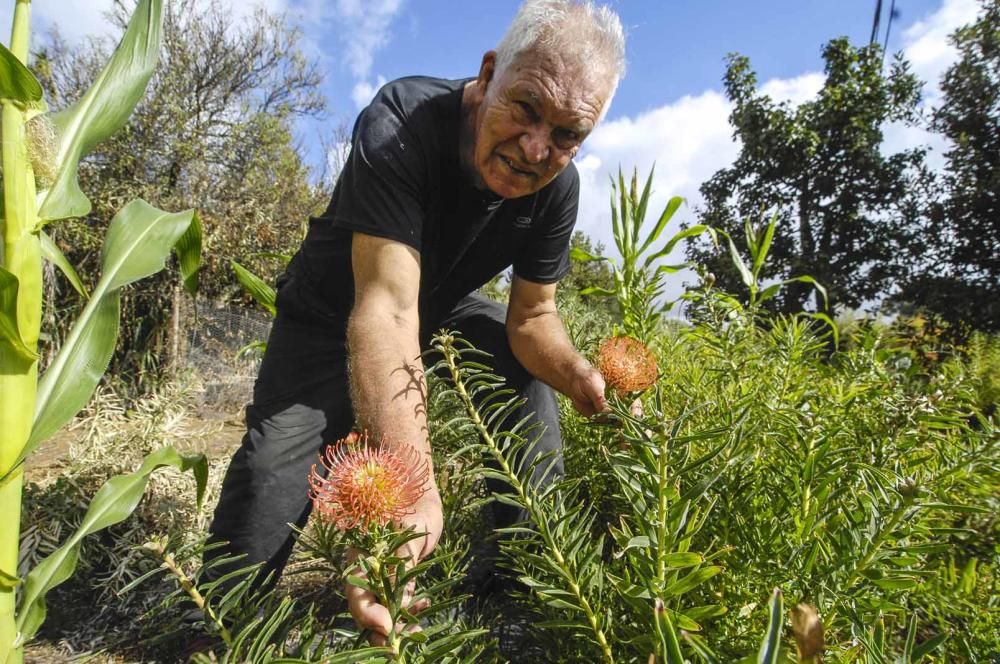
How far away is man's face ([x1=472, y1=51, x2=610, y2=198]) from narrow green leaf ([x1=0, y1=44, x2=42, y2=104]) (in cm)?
93

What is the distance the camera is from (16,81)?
0.83 m

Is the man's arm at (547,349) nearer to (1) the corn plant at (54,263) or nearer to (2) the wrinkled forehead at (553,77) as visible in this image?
(2) the wrinkled forehead at (553,77)

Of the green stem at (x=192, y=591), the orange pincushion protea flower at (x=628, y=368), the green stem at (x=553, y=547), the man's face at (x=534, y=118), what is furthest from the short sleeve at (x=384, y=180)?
the green stem at (x=192, y=591)

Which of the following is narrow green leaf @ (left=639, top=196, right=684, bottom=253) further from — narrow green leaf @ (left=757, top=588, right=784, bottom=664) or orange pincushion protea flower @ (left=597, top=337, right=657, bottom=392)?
narrow green leaf @ (left=757, top=588, right=784, bottom=664)

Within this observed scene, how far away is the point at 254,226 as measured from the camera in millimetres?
6410

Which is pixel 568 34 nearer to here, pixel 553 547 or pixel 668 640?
pixel 553 547

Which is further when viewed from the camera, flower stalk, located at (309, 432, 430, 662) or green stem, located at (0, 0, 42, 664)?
green stem, located at (0, 0, 42, 664)

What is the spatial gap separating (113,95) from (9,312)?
0.58 meters

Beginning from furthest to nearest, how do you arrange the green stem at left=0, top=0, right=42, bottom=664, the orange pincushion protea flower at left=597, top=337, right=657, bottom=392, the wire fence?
the wire fence
the orange pincushion protea flower at left=597, top=337, right=657, bottom=392
the green stem at left=0, top=0, right=42, bottom=664

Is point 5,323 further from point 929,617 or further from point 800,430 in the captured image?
point 929,617

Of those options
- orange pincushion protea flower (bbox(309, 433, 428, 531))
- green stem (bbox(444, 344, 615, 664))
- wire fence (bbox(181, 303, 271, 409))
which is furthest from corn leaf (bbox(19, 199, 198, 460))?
wire fence (bbox(181, 303, 271, 409))

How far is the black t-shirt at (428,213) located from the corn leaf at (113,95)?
503 millimetres

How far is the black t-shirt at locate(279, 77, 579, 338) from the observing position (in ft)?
4.76

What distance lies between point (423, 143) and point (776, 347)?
1.08m
